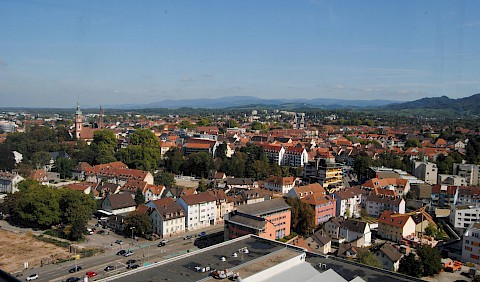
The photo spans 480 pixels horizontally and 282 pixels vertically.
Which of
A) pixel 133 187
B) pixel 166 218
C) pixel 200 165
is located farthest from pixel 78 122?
pixel 166 218

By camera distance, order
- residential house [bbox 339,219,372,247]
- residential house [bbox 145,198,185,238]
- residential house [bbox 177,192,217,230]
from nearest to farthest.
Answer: residential house [bbox 339,219,372,247] < residential house [bbox 145,198,185,238] < residential house [bbox 177,192,217,230]

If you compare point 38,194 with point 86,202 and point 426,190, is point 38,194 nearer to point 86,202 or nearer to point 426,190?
point 86,202

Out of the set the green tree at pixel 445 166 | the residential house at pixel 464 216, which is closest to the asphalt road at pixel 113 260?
the residential house at pixel 464 216

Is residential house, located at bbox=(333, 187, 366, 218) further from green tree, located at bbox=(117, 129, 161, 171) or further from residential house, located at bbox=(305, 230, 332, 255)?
green tree, located at bbox=(117, 129, 161, 171)

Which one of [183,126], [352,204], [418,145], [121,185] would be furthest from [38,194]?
[183,126]

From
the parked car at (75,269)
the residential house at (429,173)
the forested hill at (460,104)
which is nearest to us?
the parked car at (75,269)

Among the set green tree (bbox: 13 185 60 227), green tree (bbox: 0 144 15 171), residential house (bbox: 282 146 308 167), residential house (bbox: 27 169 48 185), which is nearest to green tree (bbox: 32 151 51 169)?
→ green tree (bbox: 0 144 15 171)

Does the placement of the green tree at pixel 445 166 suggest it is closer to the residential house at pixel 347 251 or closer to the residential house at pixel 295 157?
the residential house at pixel 295 157
